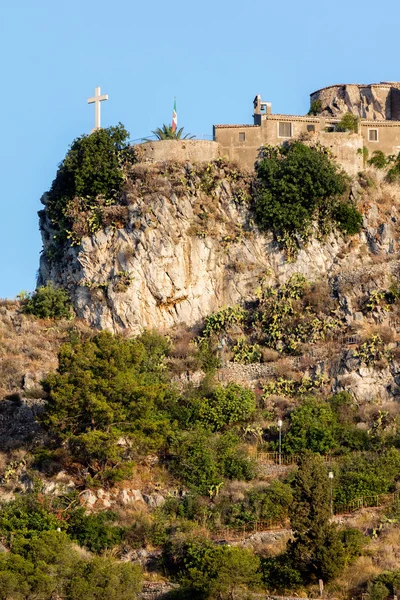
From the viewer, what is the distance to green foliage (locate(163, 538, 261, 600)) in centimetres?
4550

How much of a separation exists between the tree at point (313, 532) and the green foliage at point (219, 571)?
134 centimetres

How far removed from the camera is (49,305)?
201 feet

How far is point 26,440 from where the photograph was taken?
180 feet

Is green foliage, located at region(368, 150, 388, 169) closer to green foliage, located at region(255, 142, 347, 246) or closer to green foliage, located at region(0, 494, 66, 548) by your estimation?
green foliage, located at region(255, 142, 347, 246)

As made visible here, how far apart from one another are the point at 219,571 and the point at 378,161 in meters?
23.4

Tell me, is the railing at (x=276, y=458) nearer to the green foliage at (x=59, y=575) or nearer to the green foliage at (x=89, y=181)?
the green foliage at (x=59, y=575)

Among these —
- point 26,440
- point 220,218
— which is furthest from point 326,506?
point 220,218

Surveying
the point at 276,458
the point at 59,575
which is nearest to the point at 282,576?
the point at 59,575

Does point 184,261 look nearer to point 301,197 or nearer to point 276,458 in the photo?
point 301,197

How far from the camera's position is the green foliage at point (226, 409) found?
180 feet

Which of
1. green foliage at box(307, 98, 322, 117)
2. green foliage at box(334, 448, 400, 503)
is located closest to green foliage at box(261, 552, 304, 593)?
green foliage at box(334, 448, 400, 503)

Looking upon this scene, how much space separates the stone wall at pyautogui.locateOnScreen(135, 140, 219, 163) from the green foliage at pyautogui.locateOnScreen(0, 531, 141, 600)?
2082cm

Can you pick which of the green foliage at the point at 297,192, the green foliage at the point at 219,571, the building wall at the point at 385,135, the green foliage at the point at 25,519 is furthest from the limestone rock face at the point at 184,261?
the green foliage at the point at 219,571

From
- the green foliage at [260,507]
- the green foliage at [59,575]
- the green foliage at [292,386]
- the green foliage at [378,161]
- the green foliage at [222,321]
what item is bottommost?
the green foliage at [59,575]
